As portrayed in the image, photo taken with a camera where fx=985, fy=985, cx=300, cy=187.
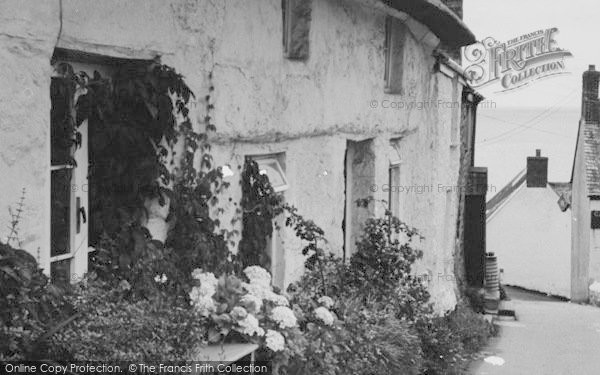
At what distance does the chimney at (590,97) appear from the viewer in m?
29.2

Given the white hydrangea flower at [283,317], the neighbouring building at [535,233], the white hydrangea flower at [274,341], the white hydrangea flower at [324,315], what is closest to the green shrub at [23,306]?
the white hydrangea flower at [274,341]

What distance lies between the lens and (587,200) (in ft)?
90.1

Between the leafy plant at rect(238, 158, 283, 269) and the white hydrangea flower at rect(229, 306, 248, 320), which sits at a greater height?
the leafy plant at rect(238, 158, 283, 269)

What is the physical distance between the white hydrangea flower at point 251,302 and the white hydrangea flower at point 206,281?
0.61ft

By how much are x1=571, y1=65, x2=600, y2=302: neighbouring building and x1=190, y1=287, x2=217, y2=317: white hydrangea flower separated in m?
22.5

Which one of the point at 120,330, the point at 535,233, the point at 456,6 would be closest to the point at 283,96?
the point at 120,330

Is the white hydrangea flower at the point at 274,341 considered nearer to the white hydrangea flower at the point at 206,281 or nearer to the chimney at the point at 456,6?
the white hydrangea flower at the point at 206,281

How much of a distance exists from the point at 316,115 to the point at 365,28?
172 cm

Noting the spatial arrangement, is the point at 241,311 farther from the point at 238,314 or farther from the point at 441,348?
the point at 441,348

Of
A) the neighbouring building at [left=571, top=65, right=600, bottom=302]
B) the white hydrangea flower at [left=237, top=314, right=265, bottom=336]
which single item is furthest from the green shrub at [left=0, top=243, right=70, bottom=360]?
the neighbouring building at [left=571, top=65, right=600, bottom=302]

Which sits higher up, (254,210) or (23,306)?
(254,210)

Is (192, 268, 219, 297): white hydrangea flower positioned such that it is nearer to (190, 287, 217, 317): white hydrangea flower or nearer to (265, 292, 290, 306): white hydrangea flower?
(190, 287, 217, 317): white hydrangea flower

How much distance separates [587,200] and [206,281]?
2319 centimetres

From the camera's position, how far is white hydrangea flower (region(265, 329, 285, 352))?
5.55 meters
